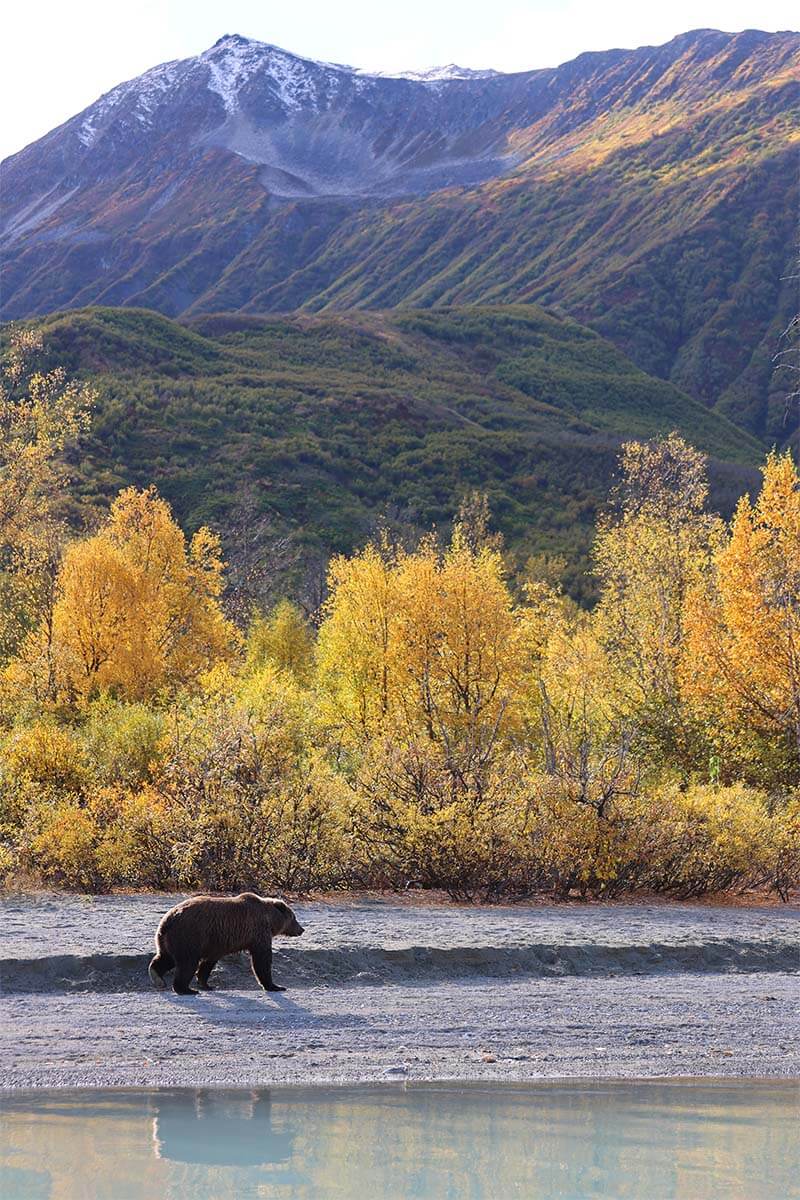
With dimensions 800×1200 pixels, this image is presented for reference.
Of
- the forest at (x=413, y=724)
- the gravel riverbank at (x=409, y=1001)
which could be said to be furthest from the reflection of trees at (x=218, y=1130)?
the forest at (x=413, y=724)

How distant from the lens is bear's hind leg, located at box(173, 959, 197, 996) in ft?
35.4

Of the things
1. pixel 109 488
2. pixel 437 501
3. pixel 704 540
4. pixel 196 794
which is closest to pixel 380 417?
pixel 437 501

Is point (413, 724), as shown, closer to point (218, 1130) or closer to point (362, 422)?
point (218, 1130)

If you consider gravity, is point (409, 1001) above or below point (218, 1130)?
above

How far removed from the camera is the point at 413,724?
2153 centimetres

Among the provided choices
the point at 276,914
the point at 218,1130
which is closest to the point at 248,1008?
the point at 276,914

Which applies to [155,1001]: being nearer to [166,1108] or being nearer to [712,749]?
[166,1108]

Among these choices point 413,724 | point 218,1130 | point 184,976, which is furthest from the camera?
point 413,724

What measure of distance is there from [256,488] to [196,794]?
2638 inches

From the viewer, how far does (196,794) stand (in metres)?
16.3

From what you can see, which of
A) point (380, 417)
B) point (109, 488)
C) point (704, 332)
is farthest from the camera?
point (704, 332)

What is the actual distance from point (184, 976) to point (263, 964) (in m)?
0.73

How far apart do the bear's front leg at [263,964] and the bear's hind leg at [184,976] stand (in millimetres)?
562

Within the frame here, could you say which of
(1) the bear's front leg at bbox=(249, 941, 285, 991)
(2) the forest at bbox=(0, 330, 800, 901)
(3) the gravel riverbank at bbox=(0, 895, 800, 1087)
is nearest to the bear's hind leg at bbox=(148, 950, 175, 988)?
(3) the gravel riverbank at bbox=(0, 895, 800, 1087)
